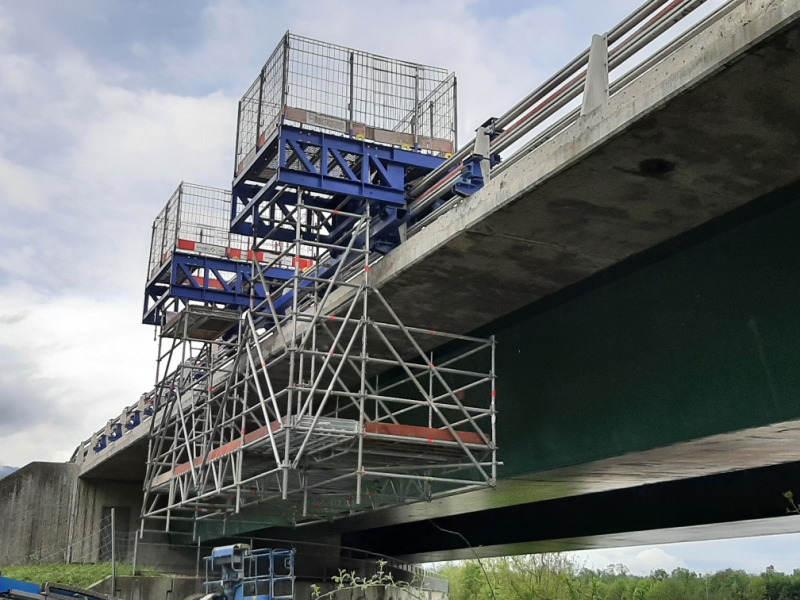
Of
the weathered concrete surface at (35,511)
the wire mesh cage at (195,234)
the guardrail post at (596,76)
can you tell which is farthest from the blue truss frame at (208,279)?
the weathered concrete surface at (35,511)

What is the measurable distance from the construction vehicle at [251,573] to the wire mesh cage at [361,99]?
6.65 metres

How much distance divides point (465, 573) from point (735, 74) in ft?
82.1

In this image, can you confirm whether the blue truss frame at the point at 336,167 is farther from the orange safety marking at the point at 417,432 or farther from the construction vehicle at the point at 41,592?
the construction vehicle at the point at 41,592

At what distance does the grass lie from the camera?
2220cm

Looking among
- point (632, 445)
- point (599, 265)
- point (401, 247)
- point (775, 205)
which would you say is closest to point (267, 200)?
point (401, 247)

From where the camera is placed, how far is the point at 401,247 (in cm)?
1104

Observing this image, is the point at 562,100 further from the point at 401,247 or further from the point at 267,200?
the point at 267,200

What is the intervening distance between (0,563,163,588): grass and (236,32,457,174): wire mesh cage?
1249 cm

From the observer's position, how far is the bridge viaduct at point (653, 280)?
23.9ft

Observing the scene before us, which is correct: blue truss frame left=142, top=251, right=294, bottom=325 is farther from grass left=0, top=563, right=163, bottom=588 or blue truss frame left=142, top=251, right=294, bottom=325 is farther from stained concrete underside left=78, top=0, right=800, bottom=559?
grass left=0, top=563, right=163, bottom=588

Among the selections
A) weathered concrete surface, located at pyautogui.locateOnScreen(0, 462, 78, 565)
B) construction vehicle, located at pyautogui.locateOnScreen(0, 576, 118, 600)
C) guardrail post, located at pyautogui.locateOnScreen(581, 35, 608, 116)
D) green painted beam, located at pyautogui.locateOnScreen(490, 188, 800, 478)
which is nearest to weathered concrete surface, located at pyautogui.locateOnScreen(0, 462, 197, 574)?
weathered concrete surface, located at pyautogui.locateOnScreen(0, 462, 78, 565)

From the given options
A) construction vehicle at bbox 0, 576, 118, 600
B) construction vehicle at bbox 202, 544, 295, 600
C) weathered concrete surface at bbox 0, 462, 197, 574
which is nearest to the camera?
construction vehicle at bbox 0, 576, 118, 600

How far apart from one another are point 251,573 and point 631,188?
10.7 meters

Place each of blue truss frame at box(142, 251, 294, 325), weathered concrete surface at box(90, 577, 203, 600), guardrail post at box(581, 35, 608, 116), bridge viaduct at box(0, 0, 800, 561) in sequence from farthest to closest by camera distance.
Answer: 1. weathered concrete surface at box(90, 577, 203, 600)
2. blue truss frame at box(142, 251, 294, 325)
3. guardrail post at box(581, 35, 608, 116)
4. bridge viaduct at box(0, 0, 800, 561)
